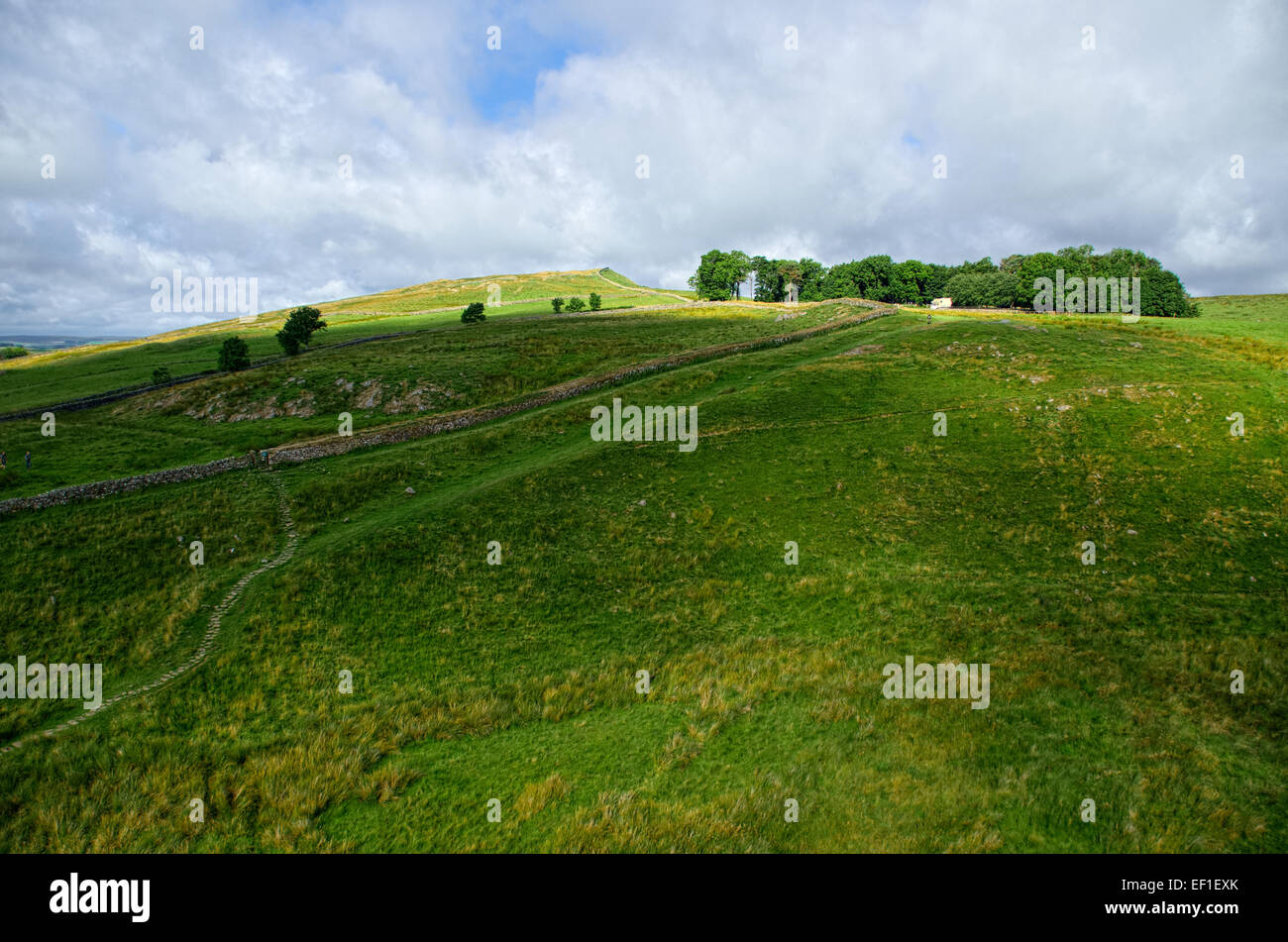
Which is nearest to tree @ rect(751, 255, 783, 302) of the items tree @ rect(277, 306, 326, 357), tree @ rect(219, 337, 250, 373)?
tree @ rect(277, 306, 326, 357)

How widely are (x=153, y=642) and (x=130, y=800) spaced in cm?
851

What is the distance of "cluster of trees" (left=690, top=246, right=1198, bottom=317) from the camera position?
82.3 metres

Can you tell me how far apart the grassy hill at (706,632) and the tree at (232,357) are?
2691 cm

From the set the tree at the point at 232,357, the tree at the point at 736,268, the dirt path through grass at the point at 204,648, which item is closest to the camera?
the dirt path through grass at the point at 204,648

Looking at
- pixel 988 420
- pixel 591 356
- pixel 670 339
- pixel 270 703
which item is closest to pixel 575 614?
pixel 270 703

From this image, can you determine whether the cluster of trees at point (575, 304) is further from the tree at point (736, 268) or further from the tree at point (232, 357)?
the tree at point (232, 357)

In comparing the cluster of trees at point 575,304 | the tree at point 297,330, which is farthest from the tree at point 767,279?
the tree at point 297,330

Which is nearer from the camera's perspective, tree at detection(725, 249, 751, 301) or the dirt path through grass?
the dirt path through grass

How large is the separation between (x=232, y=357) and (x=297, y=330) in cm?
1389

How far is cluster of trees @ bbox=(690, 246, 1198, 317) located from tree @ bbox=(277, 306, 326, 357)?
8788 centimetres

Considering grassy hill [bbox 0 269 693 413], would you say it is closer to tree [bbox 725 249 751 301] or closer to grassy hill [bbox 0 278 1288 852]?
tree [bbox 725 249 751 301]

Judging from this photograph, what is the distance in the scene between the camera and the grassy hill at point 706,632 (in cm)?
1206
